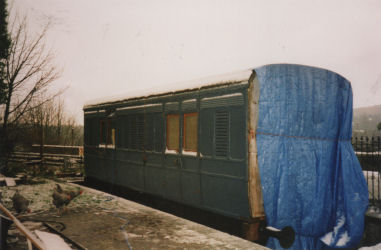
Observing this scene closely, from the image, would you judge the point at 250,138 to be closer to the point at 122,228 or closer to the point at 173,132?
the point at 173,132

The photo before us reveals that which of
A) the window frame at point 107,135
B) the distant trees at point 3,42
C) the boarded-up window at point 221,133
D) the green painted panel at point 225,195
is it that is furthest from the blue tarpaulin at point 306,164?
the distant trees at point 3,42

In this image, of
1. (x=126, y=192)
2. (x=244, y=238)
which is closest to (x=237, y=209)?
(x=244, y=238)

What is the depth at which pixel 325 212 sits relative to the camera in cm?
603

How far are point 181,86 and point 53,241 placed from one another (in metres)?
4.32

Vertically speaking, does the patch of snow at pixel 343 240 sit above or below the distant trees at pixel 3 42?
below

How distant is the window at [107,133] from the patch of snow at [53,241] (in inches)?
213

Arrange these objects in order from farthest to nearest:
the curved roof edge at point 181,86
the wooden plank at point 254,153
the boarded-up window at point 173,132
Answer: the boarded-up window at point 173,132
the curved roof edge at point 181,86
the wooden plank at point 254,153

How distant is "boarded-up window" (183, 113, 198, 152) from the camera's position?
23.8 feet

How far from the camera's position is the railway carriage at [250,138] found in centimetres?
580

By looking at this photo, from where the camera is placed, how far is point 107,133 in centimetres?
1131

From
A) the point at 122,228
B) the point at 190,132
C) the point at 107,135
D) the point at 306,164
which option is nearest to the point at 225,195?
the point at 306,164

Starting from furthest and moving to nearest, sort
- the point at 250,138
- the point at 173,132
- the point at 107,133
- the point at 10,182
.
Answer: the point at 10,182 < the point at 107,133 < the point at 173,132 < the point at 250,138

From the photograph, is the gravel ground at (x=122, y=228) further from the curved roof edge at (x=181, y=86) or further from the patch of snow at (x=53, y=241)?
the curved roof edge at (x=181, y=86)

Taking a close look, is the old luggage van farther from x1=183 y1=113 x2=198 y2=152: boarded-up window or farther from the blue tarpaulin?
the blue tarpaulin
